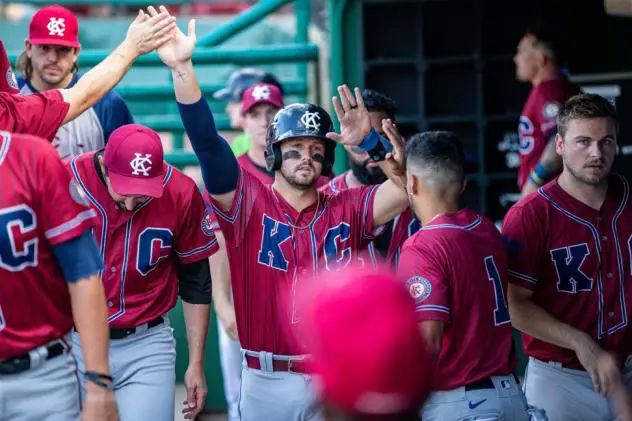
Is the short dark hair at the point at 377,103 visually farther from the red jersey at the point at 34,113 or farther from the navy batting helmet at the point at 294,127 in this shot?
the red jersey at the point at 34,113

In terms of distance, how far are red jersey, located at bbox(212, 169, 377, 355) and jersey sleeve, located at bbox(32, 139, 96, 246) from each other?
3.42 ft

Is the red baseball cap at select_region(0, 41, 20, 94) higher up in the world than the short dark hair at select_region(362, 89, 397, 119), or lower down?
higher up

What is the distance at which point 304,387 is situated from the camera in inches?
172

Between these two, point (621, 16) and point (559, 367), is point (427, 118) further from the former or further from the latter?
point (559, 367)

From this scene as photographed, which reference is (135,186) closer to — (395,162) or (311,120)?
(311,120)

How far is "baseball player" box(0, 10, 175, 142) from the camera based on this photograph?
3822 millimetres

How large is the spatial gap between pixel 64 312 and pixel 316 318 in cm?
190

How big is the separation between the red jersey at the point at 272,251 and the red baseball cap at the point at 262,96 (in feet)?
6.51

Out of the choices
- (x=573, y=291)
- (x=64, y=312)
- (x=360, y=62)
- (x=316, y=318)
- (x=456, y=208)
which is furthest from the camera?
(x=360, y=62)

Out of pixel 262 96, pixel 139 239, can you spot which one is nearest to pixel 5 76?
pixel 139 239

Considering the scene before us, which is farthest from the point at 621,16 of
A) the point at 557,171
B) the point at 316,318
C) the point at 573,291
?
the point at 316,318

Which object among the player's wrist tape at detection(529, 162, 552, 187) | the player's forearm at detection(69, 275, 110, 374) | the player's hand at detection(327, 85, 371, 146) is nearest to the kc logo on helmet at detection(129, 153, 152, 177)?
the player's hand at detection(327, 85, 371, 146)

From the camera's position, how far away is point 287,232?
4.42 metres

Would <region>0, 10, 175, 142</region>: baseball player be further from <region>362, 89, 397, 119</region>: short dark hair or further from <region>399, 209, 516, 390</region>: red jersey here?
<region>362, 89, 397, 119</region>: short dark hair
